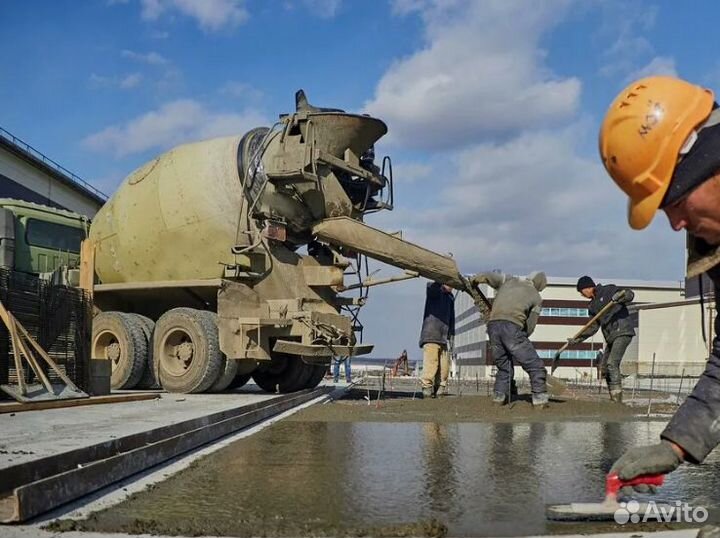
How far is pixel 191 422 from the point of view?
5184mm

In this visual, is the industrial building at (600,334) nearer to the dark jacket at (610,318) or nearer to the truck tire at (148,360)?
the dark jacket at (610,318)

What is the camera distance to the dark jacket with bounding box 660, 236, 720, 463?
6.77 feet

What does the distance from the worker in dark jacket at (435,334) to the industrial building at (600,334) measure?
3384 mm

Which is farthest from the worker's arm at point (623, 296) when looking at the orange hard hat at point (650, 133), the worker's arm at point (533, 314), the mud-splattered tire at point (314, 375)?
the orange hard hat at point (650, 133)

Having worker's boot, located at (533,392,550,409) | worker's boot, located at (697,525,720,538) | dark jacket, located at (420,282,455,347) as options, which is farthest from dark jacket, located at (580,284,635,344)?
worker's boot, located at (697,525,720,538)

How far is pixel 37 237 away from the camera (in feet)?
40.4

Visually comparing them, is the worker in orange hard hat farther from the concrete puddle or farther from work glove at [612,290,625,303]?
work glove at [612,290,625,303]

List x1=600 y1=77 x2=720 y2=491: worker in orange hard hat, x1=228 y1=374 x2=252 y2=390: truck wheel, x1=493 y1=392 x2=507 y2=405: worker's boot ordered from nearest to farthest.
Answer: x1=600 y1=77 x2=720 y2=491: worker in orange hard hat, x1=493 y1=392 x2=507 y2=405: worker's boot, x1=228 y1=374 x2=252 y2=390: truck wheel

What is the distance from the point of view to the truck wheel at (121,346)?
10.2 metres

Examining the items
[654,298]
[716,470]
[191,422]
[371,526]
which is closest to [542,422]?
[716,470]

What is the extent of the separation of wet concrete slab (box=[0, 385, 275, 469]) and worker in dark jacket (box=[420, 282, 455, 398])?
12.4 feet

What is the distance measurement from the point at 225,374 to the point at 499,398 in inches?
145

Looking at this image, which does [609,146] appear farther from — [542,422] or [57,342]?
[57,342]

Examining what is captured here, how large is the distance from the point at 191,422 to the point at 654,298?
159 ft
